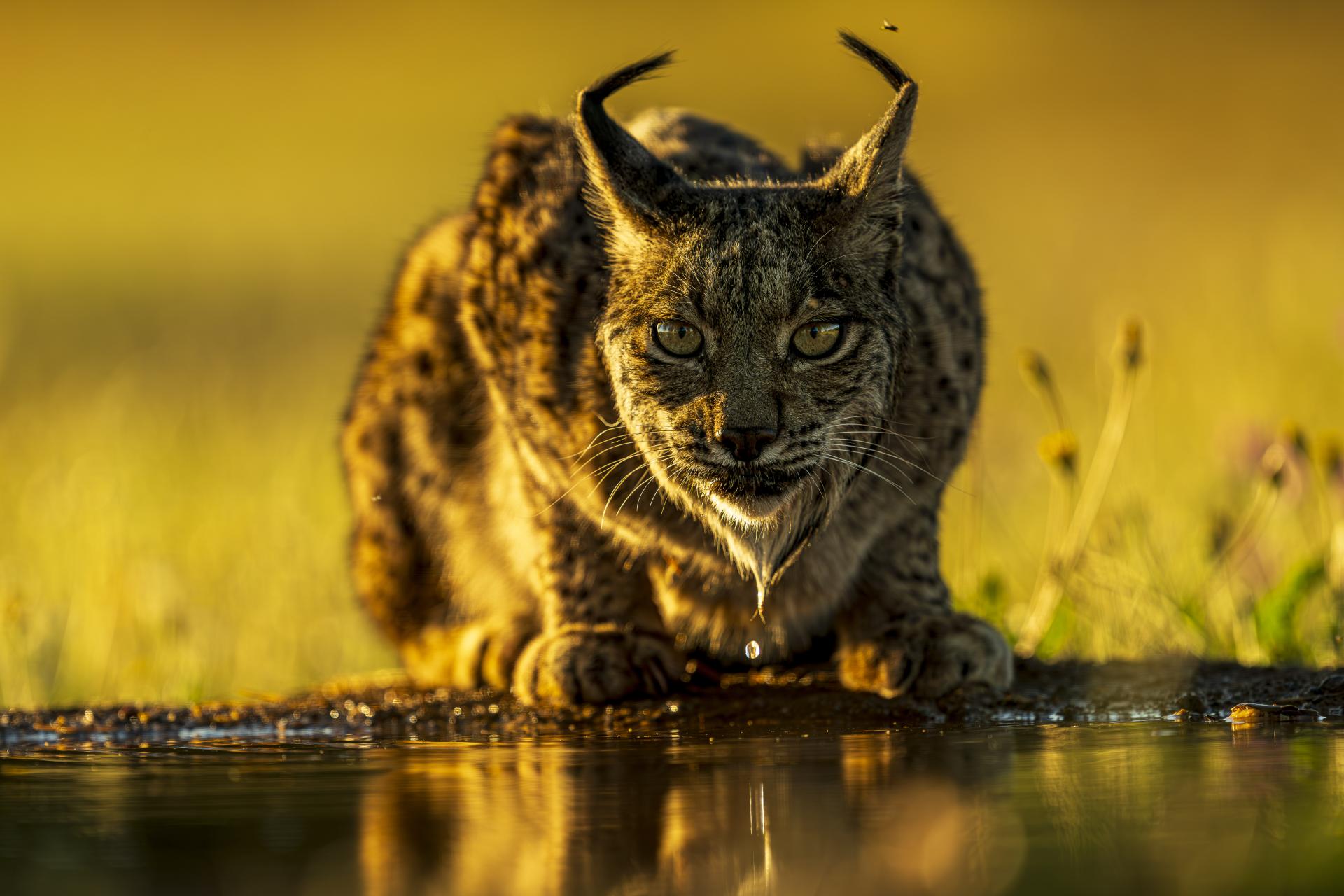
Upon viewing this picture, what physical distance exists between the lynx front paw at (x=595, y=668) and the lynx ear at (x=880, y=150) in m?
1.34

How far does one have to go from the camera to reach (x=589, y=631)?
→ 5.15 metres

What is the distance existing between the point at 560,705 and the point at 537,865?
7.08 feet

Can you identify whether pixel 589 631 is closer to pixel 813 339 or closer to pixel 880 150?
pixel 813 339

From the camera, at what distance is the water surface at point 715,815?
8.75 ft

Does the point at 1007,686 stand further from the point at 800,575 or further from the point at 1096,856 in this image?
the point at 1096,856

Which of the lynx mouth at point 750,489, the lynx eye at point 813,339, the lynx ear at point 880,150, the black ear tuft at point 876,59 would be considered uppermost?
the black ear tuft at point 876,59

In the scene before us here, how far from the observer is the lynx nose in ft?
13.8

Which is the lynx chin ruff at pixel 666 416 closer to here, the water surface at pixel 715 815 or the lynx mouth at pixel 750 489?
the lynx mouth at pixel 750 489

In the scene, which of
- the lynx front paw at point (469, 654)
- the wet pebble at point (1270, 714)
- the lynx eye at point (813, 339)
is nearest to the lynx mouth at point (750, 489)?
the lynx eye at point (813, 339)

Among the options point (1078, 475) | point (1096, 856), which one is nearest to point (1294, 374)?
point (1078, 475)

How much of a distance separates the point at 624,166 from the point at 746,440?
0.82 m

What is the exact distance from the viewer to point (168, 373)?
1377cm

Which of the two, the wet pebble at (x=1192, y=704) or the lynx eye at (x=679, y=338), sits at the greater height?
the lynx eye at (x=679, y=338)

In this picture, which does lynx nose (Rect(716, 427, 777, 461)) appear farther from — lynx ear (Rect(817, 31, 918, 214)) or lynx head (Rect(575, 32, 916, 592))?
lynx ear (Rect(817, 31, 918, 214))
